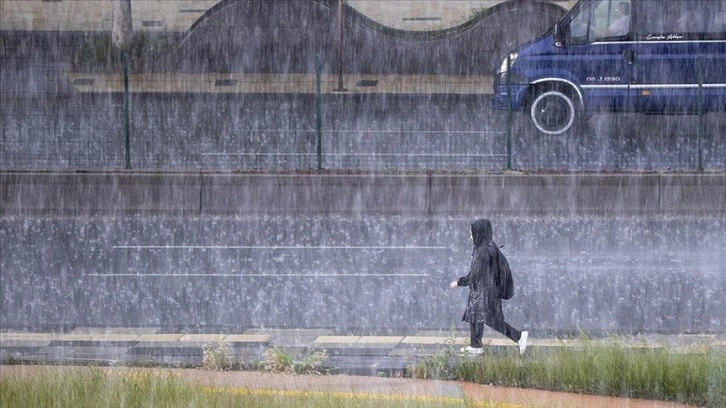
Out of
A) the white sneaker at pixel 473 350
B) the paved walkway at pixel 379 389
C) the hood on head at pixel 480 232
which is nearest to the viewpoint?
the paved walkway at pixel 379 389

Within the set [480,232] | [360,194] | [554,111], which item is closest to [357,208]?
[360,194]

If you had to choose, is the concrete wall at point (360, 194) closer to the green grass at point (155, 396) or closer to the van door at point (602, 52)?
the van door at point (602, 52)

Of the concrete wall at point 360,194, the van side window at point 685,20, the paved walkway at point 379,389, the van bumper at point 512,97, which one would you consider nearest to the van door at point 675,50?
the van side window at point 685,20

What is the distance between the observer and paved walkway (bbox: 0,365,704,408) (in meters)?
6.86

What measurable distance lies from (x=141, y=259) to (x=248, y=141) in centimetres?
668

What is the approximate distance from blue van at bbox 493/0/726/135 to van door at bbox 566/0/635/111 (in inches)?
0.6

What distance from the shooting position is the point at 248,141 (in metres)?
19.1

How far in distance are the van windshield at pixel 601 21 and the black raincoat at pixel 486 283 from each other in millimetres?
12391

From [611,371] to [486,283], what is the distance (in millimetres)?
1212

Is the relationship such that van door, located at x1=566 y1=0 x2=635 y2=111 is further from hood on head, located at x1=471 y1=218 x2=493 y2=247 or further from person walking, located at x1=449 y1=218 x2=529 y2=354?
person walking, located at x1=449 y1=218 x2=529 y2=354

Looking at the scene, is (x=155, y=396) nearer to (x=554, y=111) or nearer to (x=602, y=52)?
(x=554, y=111)

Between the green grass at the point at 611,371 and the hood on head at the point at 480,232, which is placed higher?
the hood on head at the point at 480,232

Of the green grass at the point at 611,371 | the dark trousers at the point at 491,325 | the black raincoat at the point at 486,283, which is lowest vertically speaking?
the green grass at the point at 611,371

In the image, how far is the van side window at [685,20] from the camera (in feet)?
64.7
